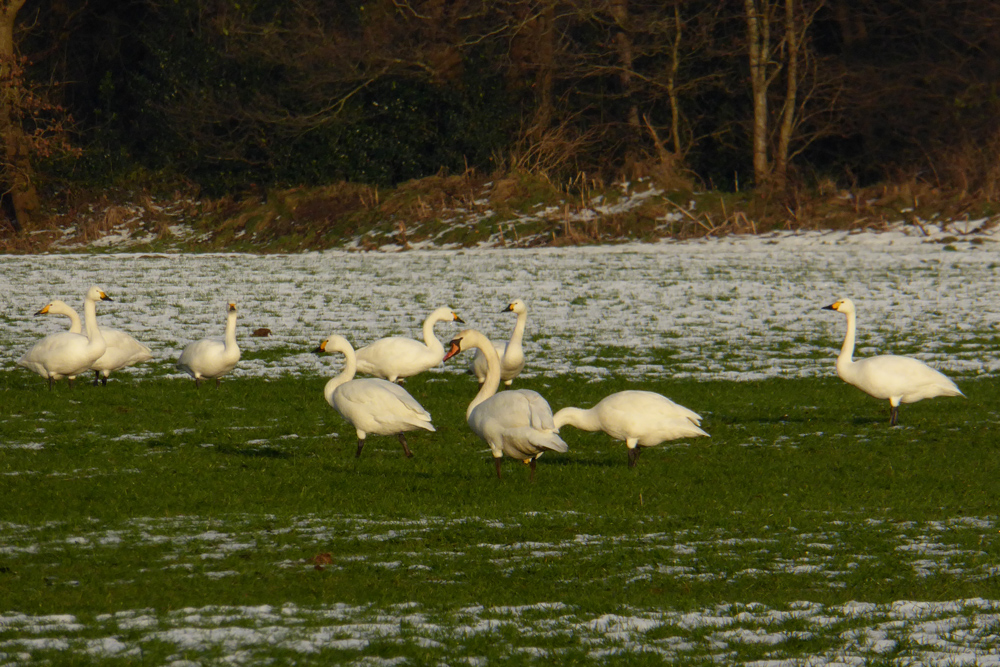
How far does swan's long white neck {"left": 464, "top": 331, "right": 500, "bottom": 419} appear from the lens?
431 inches

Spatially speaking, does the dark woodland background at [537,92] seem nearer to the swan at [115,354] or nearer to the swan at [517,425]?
the swan at [115,354]

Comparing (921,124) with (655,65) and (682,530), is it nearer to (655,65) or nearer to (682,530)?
(655,65)

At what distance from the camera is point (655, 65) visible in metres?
43.1

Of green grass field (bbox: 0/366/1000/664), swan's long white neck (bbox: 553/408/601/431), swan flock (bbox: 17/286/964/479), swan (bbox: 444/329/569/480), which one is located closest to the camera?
green grass field (bbox: 0/366/1000/664)

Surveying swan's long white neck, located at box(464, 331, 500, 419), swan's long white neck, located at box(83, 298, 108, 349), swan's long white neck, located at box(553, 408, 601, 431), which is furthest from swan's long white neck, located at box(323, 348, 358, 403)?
swan's long white neck, located at box(83, 298, 108, 349)

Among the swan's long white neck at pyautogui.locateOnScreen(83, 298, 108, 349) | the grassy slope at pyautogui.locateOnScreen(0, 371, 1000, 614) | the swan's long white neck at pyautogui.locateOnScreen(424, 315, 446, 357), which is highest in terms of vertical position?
the swan's long white neck at pyautogui.locateOnScreen(83, 298, 108, 349)

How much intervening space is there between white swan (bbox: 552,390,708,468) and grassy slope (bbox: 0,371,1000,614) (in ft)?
1.14

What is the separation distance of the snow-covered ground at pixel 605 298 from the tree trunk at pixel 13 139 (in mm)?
7008

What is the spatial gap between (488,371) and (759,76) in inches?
1243

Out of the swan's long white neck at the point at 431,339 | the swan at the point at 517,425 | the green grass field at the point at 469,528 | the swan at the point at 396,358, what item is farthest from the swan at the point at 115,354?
the swan at the point at 517,425

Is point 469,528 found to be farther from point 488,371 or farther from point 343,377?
point 343,377

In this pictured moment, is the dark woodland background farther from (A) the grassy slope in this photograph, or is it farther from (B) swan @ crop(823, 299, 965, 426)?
(A) the grassy slope

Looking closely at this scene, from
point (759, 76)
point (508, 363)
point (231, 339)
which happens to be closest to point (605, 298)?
point (508, 363)

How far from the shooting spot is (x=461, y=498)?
9672 millimetres
